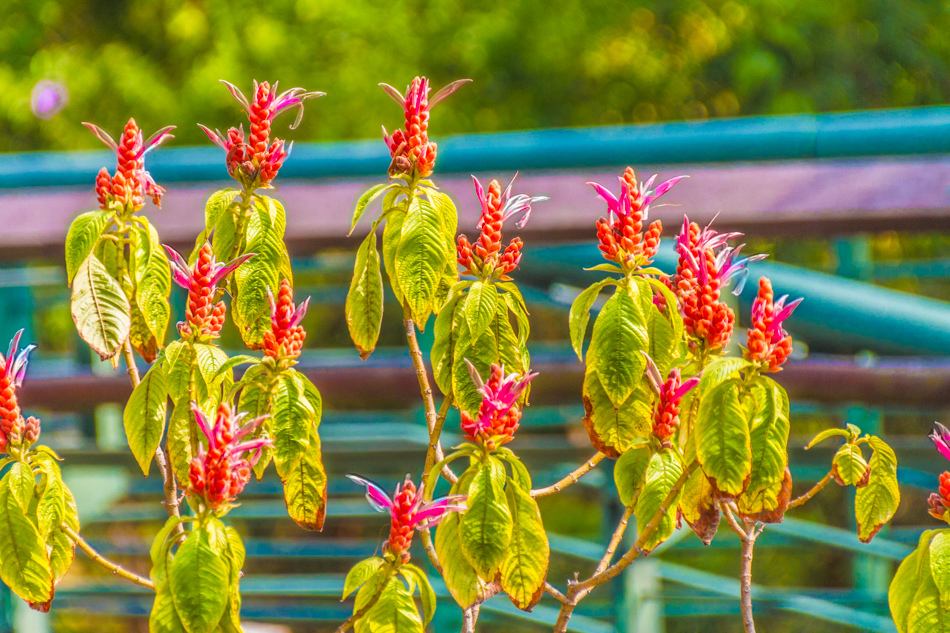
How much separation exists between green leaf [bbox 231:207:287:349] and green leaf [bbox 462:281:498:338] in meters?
0.18

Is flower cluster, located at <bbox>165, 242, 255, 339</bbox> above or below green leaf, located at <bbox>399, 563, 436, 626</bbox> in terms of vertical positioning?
above

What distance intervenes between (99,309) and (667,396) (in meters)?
0.46

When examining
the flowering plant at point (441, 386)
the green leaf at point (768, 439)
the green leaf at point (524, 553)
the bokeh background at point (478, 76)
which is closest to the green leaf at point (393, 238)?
the flowering plant at point (441, 386)

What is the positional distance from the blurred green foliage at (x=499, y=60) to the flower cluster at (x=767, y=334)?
233 inches

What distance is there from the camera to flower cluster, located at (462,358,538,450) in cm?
70

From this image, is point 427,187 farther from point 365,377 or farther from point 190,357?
point 365,377

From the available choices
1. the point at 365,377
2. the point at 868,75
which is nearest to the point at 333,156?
the point at 365,377

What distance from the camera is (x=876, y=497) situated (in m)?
0.79

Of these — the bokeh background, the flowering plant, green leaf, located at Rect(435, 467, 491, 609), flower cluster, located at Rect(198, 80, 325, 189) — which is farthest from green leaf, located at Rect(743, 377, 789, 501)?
the bokeh background

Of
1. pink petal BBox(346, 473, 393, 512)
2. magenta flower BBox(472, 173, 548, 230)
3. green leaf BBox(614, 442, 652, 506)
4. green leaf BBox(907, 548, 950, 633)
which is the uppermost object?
magenta flower BBox(472, 173, 548, 230)

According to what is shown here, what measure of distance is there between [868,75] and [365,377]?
629 centimetres

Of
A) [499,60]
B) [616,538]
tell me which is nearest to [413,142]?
[616,538]

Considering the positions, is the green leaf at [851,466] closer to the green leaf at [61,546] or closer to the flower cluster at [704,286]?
the flower cluster at [704,286]

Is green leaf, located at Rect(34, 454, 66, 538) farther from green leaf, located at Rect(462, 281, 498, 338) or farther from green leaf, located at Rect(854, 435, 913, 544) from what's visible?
green leaf, located at Rect(854, 435, 913, 544)
